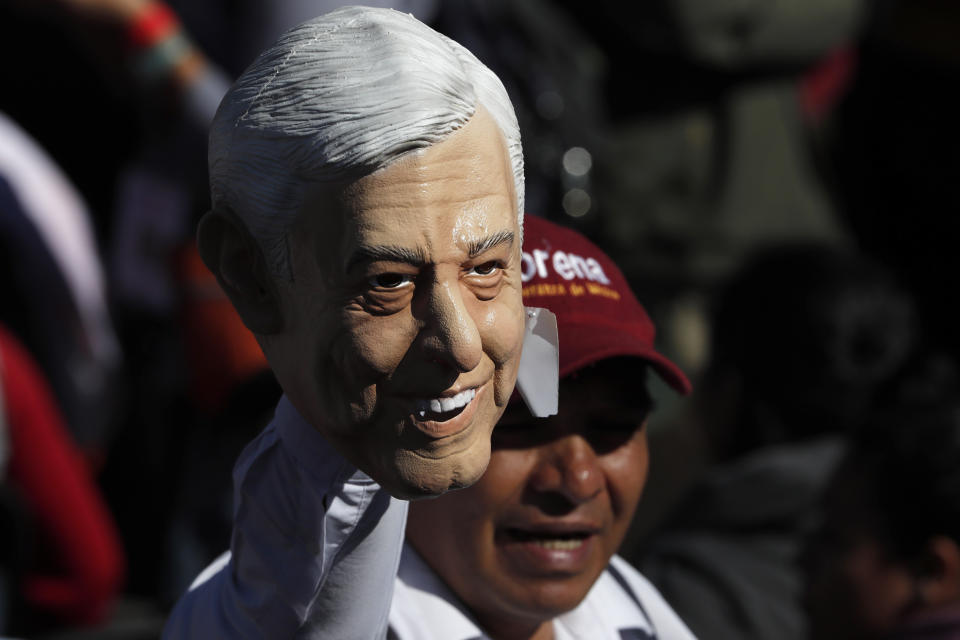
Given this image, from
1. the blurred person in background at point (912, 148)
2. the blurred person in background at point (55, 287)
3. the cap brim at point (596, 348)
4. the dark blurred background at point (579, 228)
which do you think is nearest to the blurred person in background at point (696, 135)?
the dark blurred background at point (579, 228)

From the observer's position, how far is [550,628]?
1.54 meters

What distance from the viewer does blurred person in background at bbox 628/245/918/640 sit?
2.59 meters

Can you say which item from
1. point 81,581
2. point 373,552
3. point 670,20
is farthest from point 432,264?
point 670,20

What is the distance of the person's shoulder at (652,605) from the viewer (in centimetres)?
158

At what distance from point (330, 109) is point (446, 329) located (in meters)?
0.20

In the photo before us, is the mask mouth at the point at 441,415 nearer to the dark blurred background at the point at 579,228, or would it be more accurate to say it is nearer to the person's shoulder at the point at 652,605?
the person's shoulder at the point at 652,605

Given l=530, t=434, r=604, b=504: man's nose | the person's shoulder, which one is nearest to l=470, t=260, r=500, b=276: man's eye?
l=530, t=434, r=604, b=504: man's nose

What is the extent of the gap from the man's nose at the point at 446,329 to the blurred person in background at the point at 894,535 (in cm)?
145

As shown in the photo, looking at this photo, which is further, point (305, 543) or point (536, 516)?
point (536, 516)

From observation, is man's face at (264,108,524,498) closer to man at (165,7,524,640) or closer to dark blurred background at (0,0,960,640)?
man at (165,7,524,640)

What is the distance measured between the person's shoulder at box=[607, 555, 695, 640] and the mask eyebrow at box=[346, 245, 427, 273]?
710mm

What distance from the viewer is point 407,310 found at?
109 centimetres

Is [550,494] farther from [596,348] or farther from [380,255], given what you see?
[380,255]

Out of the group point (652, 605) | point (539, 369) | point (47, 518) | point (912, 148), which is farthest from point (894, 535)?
point (912, 148)
